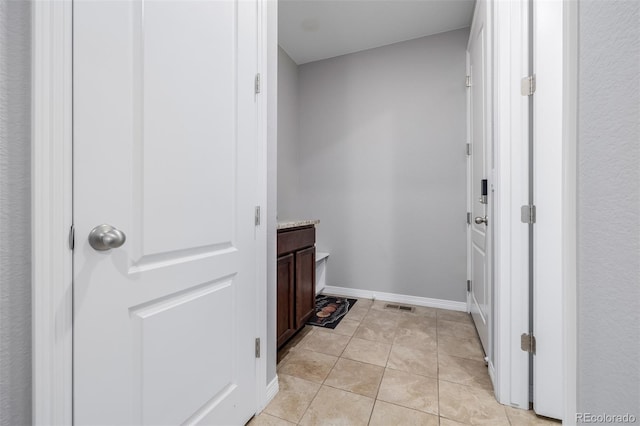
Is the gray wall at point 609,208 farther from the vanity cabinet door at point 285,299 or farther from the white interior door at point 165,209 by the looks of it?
the vanity cabinet door at point 285,299

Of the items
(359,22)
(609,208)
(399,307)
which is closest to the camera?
(609,208)

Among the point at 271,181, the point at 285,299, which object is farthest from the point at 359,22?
the point at 285,299

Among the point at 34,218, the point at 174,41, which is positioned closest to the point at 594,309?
the point at 34,218

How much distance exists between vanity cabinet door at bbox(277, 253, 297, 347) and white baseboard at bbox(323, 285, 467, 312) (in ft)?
3.99

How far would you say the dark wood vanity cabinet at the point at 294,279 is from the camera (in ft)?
5.89

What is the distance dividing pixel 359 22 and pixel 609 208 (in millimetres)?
2674

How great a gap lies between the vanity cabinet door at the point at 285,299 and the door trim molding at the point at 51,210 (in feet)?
3.82

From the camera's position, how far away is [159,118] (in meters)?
0.86

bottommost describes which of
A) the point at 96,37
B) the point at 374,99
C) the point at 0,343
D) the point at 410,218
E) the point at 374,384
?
the point at 374,384

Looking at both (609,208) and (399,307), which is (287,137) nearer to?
(399,307)

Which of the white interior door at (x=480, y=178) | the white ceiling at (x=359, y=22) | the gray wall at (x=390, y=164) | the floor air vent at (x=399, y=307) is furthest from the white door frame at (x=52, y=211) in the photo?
the gray wall at (x=390, y=164)

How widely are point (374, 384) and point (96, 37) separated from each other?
5.99 ft

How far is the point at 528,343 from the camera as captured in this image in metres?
1.36

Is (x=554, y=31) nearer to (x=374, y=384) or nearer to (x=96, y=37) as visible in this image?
(x=96, y=37)
